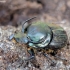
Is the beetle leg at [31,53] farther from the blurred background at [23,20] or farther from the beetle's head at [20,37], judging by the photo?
the beetle's head at [20,37]

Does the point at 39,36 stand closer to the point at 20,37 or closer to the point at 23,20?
the point at 20,37

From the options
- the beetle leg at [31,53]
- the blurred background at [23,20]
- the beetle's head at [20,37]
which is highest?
the beetle's head at [20,37]

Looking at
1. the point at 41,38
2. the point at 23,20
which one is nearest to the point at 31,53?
the point at 41,38

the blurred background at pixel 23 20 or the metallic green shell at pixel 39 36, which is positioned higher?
the metallic green shell at pixel 39 36

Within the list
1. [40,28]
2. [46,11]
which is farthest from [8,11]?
[40,28]

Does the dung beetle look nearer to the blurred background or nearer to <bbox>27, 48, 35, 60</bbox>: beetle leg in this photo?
<bbox>27, 48, 35, 60</bbox>: beetle leg

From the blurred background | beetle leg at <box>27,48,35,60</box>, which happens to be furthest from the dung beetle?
the blurred background

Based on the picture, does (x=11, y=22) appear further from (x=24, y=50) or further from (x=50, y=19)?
(x=24, y=50)

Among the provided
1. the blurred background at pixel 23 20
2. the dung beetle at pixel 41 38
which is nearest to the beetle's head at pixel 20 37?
the dung beetle at pixel 41 38
